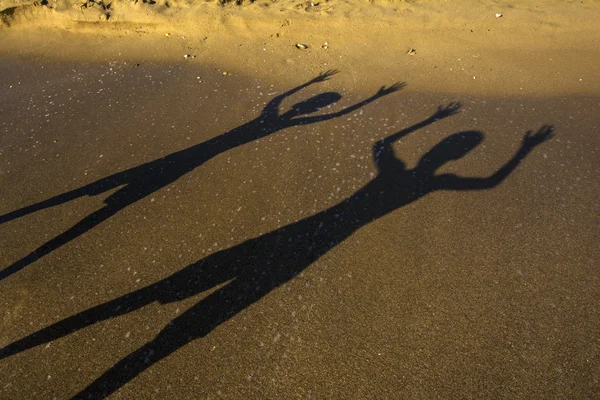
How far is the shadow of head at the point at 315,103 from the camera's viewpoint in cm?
677

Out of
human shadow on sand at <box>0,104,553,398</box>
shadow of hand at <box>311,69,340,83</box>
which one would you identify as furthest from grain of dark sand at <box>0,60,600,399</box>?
shadow of hand at <box>311,69,340,83</box>

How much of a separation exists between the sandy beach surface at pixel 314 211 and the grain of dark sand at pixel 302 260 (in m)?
0.02

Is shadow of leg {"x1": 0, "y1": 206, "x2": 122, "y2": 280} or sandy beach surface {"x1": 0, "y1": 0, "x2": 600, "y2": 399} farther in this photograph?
shadow of leg {"x1": 0, "y1": 206, "x2": 122, "y2": 280}

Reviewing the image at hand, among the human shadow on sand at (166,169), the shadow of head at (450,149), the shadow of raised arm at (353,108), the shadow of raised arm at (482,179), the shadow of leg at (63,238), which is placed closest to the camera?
the shadow of leg at (63,238)

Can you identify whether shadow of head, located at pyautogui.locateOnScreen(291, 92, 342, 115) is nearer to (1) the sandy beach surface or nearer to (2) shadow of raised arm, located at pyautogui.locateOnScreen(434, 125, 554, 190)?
(1) the sandy beach surface

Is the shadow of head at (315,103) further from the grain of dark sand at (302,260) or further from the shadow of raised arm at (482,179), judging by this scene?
the shadow of raised arm at (482,179)

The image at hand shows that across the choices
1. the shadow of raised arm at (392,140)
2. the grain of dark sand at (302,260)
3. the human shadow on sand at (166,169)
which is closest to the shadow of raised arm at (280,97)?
the human shadow on sand at (166,169)

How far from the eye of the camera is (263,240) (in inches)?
183

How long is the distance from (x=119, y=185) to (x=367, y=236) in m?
3.54

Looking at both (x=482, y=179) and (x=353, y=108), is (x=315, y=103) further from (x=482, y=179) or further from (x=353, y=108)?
(x=482, y=179)

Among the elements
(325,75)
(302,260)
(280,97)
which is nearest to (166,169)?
(280,97)

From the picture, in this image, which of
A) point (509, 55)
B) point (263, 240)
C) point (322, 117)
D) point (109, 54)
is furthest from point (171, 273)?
point (509, 55)

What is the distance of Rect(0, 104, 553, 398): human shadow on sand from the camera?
379 centimetres

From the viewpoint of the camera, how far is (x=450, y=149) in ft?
19.0
